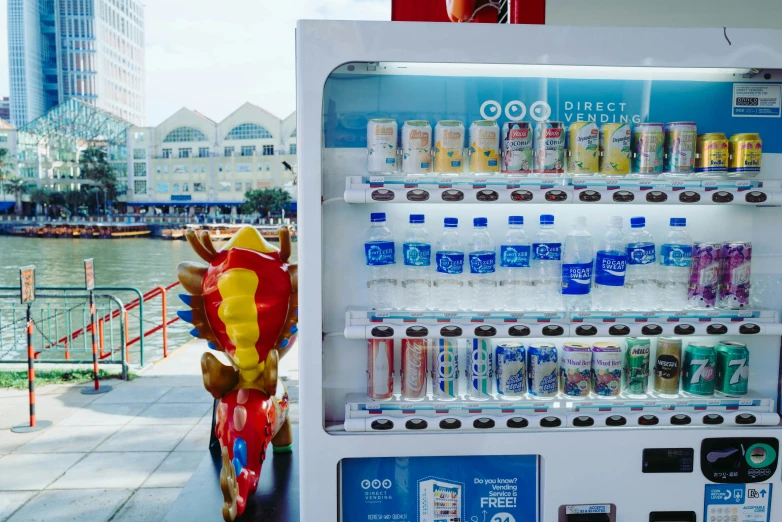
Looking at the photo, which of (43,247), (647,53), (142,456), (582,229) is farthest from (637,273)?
(43,247)

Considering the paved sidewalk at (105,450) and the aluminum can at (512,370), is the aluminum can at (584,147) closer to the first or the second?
the aluminum can at (512,370)

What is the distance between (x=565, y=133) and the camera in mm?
2004

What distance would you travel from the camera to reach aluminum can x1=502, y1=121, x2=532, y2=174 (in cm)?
192

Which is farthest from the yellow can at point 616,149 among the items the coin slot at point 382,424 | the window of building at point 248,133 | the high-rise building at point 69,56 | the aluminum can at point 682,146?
the window of building at point 248,133

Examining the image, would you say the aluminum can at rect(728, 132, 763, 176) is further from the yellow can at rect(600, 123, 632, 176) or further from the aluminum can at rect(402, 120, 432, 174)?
the aluminum can at rect(402, 120, 432, 174)

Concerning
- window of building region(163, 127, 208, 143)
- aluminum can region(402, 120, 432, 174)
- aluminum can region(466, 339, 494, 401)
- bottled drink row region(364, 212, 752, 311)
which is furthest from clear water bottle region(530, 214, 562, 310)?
window of building region(163, 127, 208, 143)

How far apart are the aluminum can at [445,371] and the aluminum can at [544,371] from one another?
288mm

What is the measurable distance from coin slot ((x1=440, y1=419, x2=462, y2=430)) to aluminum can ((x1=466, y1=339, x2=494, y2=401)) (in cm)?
18

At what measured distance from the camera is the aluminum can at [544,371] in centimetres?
Result: 204

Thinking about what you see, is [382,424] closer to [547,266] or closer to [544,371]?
[544,371]

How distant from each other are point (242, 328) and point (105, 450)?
2.94m

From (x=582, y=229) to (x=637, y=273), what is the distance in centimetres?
30

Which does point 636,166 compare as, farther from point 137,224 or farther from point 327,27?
point 137,224

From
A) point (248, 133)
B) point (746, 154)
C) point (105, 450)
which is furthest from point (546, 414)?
point (248, 133)
